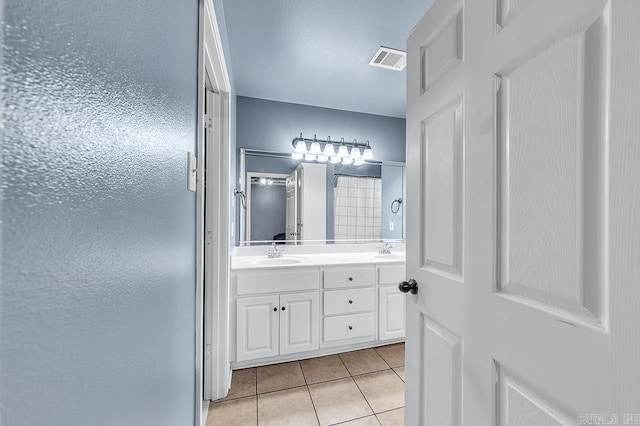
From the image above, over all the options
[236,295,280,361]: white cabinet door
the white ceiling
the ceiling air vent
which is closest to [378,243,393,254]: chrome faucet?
[236,295,280,361]: white cabinet door

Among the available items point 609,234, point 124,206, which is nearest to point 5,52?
point 124,206

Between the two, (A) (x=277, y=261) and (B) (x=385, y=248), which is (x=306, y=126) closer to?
(A) (x=277, y=261)

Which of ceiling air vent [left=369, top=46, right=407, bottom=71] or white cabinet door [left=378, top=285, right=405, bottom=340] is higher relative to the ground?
Result: ceiling air vent [left=369, top=46, right=407, bottom=71]

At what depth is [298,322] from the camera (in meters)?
2.15

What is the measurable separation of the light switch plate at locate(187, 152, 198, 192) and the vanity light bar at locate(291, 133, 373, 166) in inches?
73.4

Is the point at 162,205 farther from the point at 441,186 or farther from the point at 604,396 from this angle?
the point at 604,396

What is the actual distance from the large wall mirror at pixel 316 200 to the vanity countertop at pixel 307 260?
159 millimetres

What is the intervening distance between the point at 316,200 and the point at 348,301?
1.03m

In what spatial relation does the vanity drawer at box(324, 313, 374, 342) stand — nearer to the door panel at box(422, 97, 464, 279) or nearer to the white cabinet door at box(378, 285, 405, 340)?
the white cabinet door at box(378, 285, 405, 340)

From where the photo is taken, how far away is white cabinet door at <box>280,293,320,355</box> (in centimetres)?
211

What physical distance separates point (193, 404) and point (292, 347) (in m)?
1.20

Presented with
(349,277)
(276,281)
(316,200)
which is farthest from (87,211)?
(316,200)

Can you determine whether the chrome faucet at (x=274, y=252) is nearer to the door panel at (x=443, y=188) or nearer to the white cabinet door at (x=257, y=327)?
the white cabinet door at (x=257, y=327)

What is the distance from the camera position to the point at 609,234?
1.64 feet
